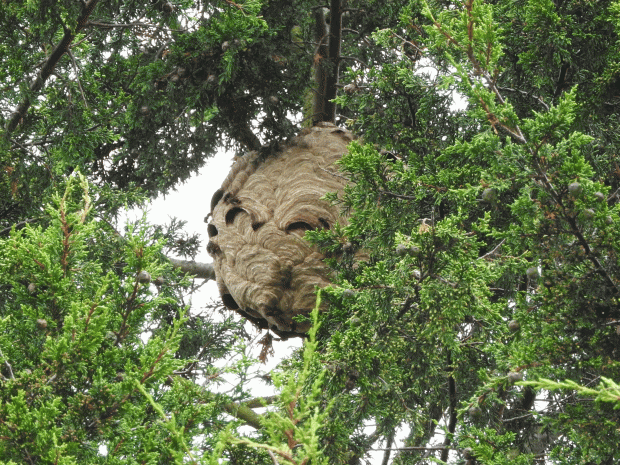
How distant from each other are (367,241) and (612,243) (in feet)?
6.43

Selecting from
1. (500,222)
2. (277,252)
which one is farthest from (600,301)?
(277,252)

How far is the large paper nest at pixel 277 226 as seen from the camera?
19.2 feet

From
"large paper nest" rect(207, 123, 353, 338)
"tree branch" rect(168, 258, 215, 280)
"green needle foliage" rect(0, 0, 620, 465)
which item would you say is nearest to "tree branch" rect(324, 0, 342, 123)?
"green needle foliage" rect(0, 0, 620, 465)

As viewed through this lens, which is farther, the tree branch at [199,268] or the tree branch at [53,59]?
the tree branch at [199,268]

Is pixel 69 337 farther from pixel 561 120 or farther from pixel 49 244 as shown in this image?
pixel 561 120

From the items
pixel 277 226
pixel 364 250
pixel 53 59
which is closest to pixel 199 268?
pixel 277 226

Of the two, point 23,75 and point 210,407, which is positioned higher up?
point 23,75

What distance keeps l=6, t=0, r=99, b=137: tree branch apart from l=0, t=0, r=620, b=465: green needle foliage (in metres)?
0.03

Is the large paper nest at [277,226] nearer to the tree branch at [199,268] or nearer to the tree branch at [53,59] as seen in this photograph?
the tree branch at [199,268]

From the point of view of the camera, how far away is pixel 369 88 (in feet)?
17.9

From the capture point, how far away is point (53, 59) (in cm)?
553

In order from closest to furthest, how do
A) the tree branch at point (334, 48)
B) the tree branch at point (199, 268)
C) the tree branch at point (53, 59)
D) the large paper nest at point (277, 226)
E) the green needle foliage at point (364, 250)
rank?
the green needle foliage at point (364, 250) < the tree branch at point (53, 59) < the large paper nest at point (277, 226) < the tree branch at point (334, 48) < the tree branch at point (199, 268)

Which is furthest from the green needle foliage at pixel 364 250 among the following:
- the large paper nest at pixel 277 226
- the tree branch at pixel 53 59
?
the large paper nest at pixel 277 226

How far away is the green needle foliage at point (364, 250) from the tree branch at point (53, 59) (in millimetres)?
30
